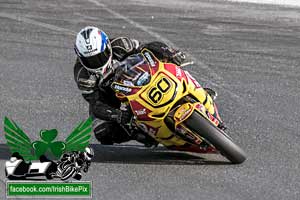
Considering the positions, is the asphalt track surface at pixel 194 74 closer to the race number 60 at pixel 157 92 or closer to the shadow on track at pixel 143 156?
the shadow on track at pixel 143 156

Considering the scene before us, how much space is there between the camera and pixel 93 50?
28.3ft

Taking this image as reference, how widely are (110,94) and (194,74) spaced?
4470 millimetres

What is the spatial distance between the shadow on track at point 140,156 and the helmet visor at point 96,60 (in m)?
0.92

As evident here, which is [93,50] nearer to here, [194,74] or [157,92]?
[157,92]

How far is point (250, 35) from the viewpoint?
16375mm

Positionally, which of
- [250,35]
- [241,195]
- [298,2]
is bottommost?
[241,195]

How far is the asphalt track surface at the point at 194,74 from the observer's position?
8117mm

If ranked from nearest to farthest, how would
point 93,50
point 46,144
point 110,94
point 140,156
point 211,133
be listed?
point 211,133, point 46,144, point 93,50, point 110,94, point 140,156

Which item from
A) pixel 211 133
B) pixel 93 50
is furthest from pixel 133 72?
pixel 211 133

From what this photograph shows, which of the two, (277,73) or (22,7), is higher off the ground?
(22,7)

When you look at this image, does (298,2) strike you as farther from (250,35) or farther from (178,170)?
(178,170)

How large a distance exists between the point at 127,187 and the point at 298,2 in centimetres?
1233

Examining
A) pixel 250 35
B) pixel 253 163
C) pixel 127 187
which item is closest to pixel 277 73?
pixel 250 35

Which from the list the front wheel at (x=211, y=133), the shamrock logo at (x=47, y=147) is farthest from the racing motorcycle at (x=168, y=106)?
the shamrock logo at (x=47, y=147)
